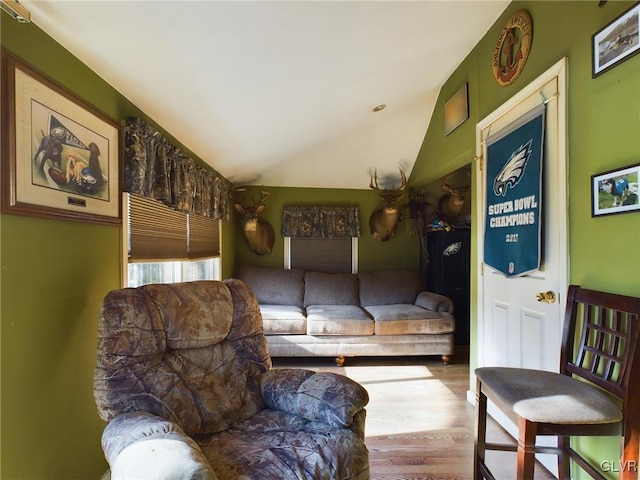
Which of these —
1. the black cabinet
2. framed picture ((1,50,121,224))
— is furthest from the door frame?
framed picture ((1,50,121,224))

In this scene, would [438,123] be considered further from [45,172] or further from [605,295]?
[45,172]

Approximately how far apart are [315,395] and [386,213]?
11.7ft

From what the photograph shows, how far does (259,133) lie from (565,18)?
7.28 feet

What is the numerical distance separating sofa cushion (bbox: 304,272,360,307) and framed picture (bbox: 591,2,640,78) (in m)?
3.36

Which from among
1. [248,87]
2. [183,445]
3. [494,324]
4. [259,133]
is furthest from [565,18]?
[183,445]

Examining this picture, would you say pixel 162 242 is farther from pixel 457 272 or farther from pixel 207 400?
pixel 457 272

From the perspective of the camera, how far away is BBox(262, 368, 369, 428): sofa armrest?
4.69 feet

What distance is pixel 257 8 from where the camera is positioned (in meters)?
1.44

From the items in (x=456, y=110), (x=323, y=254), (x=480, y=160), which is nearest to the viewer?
(x=480, y=160)

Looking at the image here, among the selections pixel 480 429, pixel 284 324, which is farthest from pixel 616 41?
pixel 284 324

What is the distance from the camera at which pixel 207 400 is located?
5.07 ft

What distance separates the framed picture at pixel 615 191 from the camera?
1394 millimetres

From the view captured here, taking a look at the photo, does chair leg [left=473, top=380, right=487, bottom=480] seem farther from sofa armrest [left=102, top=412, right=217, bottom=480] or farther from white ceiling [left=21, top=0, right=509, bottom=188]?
white ceiling [left=21, top=0, right=509, bottom=188]

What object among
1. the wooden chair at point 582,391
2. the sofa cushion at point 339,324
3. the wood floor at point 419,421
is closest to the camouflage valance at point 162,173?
the sofa cushion at point 339,324
